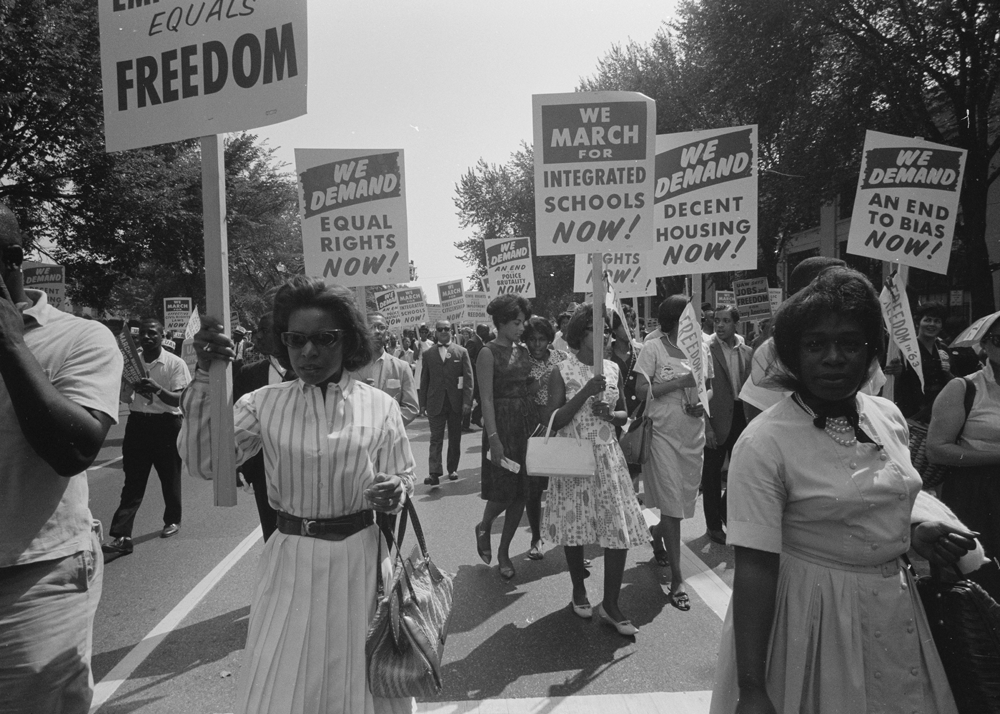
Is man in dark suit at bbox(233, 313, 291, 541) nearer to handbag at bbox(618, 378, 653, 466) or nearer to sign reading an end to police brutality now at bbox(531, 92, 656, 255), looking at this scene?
sign reading an end to police brutality now at bbox(531, 92, 656, 255)

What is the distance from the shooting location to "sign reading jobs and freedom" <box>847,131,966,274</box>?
6469 mm

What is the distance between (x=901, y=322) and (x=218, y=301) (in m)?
4.96

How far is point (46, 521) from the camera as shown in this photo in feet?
7.10

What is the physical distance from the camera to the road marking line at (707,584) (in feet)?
16.2

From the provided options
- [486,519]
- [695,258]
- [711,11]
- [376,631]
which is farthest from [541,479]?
[711,11]

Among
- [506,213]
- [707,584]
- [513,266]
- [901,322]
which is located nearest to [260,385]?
[707,584]

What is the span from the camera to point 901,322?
565cm

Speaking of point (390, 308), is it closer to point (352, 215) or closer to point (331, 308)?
point (352, 215)

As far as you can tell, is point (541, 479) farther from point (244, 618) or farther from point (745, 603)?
point (745, 603)

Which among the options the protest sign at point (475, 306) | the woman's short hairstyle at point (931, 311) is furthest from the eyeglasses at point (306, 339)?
the protest sign at point (475, 306)

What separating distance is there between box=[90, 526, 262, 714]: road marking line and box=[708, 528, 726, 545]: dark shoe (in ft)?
13.0

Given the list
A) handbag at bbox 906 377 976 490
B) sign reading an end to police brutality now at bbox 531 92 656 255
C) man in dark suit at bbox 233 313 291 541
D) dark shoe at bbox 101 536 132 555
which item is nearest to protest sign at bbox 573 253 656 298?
sign reading an end to police brutality now at bbox 531 92 656 255

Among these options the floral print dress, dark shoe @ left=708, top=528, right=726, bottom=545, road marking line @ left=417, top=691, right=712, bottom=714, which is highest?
the floral print dress

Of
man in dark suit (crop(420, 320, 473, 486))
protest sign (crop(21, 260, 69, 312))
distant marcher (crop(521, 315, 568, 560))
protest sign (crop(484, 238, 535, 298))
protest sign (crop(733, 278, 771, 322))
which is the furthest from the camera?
protest sign (crop(21, 260, 69, 312))
